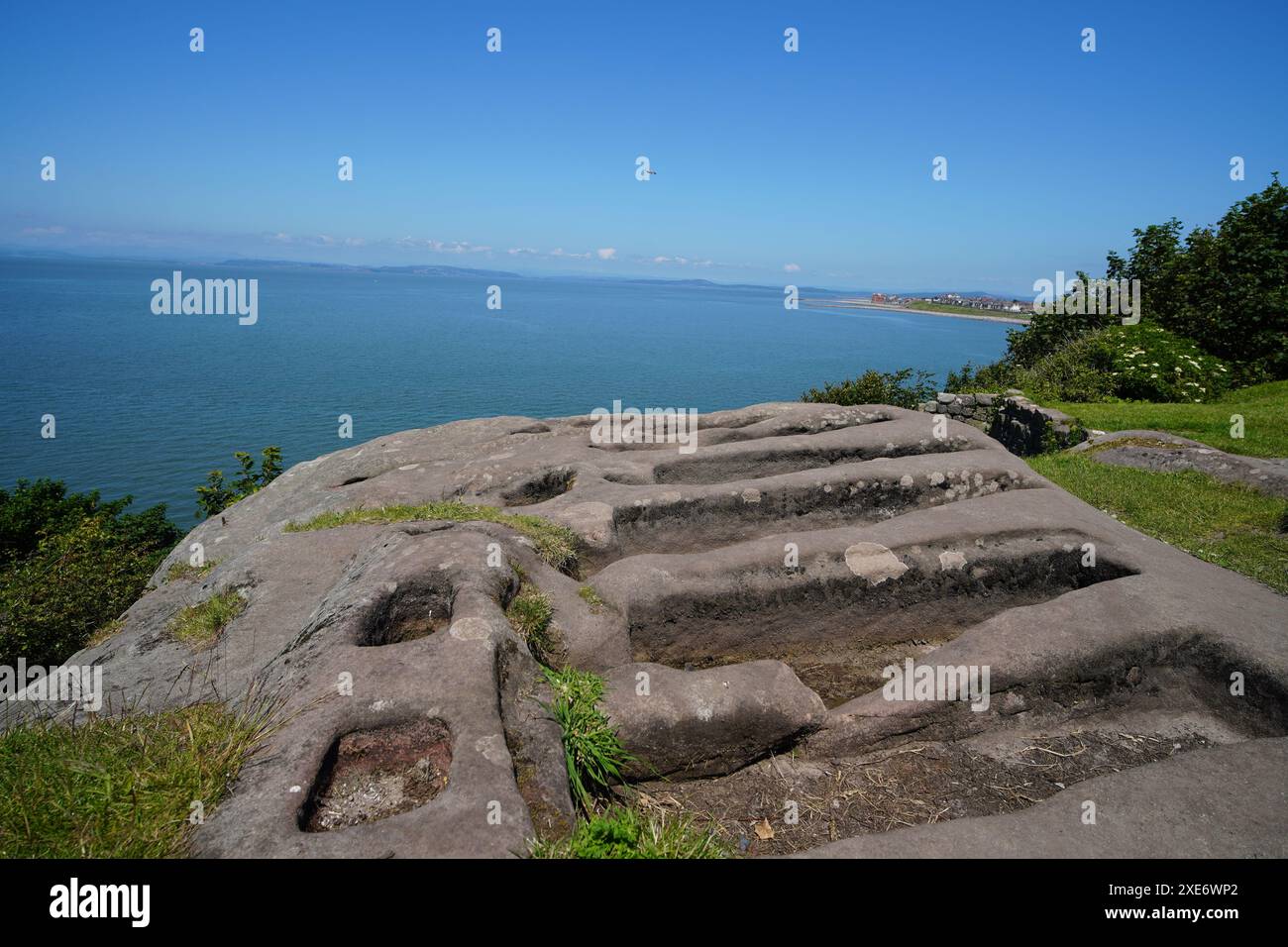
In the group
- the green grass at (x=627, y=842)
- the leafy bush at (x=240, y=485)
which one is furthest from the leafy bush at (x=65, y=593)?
the green grass at (x=627, y=842)

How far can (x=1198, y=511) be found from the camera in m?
11.2

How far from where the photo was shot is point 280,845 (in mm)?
3355

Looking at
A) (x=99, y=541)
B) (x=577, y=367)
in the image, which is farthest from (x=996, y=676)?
(x=577, y=367)

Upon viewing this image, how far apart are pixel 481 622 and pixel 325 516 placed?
14.6ft

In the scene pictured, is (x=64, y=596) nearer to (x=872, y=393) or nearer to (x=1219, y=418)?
(x=872, y=393)

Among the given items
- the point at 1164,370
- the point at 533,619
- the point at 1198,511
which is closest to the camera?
the point at 533,619

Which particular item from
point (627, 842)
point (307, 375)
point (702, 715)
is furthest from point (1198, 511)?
point (307, 375)

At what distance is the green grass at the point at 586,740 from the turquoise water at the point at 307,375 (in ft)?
82.2

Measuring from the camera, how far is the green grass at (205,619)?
612cm

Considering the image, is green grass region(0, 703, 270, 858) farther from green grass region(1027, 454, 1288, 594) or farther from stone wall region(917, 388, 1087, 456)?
stone wall region(917, 388, 1087, 456)

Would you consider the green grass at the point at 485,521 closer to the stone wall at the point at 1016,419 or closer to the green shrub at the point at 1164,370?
the stone wall at the point at 1016,419

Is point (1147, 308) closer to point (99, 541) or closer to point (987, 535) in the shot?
point (987, 535)

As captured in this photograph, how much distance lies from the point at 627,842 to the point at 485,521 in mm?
4305

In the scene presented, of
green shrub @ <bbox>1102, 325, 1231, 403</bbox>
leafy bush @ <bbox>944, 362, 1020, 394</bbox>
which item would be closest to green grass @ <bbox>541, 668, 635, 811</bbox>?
leafy bush @ <bbox>944, 362, 1020, 394</bbox>
